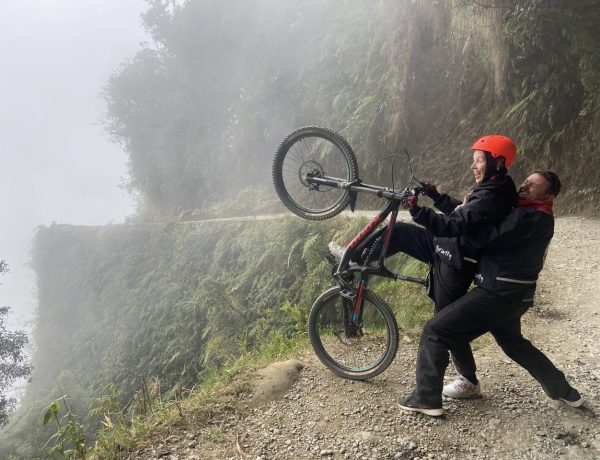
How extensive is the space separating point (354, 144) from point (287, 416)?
1202 cm

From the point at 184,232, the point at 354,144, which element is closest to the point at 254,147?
the point at 184,232

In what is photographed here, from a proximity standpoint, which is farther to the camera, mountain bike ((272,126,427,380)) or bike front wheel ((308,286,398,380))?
bike front wheel ((308,286,398,380))

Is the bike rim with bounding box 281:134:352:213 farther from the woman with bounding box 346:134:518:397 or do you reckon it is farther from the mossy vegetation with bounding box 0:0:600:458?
the woman with bounding box 346:134:518:397

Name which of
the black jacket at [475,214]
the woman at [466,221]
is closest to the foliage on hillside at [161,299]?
the woman at [466,221]

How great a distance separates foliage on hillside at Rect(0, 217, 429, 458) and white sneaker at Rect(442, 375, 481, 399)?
97.0 inches

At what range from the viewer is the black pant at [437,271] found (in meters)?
3.45

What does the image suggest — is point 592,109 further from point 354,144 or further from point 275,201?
Result: point 275,201

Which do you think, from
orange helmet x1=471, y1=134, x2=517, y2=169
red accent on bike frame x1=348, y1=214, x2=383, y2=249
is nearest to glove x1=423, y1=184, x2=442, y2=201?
orange helmet x1=471, y1=134, x2=517, y2=169

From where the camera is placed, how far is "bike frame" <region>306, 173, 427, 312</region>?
396 centimetres

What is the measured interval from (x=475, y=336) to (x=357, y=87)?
46.5 feet

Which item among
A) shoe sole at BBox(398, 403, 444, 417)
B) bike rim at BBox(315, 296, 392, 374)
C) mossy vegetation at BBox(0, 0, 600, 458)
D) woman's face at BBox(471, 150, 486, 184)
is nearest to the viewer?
woman's face at BBox(471, 150, 486, 184)

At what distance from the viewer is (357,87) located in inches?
630

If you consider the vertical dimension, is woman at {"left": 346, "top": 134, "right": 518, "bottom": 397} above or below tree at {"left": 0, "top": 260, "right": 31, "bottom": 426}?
above

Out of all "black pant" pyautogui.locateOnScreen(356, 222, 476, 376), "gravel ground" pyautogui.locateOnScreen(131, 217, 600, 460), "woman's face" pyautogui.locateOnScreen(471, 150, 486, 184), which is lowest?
"gravel ground" pyautogui.locateOnScreen(131, 217, 600, 460)
